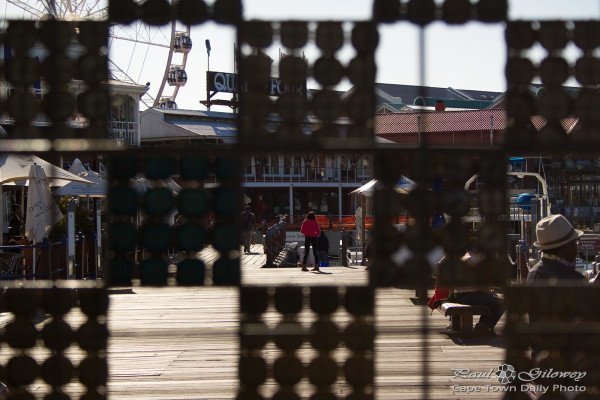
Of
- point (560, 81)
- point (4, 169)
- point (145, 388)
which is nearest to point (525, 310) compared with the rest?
point (560, 81)

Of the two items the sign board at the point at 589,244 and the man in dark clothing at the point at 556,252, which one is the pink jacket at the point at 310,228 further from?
the man in dark clothing at the point at 556,252

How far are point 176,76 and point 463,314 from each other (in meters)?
39.1

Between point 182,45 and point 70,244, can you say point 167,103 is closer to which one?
point 182,45

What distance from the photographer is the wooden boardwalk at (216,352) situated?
4.07 meters

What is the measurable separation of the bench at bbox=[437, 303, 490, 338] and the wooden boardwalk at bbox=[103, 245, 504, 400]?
0.11 metres

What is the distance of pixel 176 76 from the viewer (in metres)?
43.2

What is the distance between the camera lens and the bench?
238 inches

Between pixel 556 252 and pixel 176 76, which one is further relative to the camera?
pixel 176 76

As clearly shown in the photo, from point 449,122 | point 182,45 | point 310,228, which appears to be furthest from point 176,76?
point 310,228

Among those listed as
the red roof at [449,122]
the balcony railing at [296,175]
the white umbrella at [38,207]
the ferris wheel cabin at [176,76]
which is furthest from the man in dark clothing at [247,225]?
the ferris wheel cabin at [176,76]

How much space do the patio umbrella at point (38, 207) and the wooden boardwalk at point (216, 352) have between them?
1301mm

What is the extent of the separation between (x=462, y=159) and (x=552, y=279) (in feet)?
3.06

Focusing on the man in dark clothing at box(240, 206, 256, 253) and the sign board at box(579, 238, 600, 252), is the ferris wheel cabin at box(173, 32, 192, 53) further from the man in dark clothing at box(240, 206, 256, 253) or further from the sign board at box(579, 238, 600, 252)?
the sign board at box(579, 238, 600, 252)

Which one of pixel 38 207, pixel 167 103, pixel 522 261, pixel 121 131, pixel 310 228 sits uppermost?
pixel 167 103
